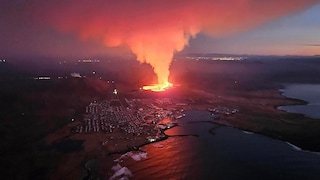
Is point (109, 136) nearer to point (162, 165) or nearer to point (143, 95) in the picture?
point (162, 165)

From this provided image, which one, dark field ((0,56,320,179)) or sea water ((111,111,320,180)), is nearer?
sea water ((111,111,320,180))

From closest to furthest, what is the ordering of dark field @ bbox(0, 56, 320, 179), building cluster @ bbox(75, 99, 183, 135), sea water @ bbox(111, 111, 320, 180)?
sea water @ bbox(111, 111, 320, 180) → dark field @ bbox(0, 56, 320, 179) → building cluster @ bbox(75, 99, 183, 135)

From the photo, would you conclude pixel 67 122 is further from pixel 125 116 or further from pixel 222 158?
pixel 222 158

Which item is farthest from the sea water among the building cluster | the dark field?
the building cluster

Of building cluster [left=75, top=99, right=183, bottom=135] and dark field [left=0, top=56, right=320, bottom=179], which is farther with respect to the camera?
building cluster [left=75, top=99, right=183, bottom=135]

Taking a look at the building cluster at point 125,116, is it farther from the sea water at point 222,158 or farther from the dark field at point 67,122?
the sea water at point 222,158

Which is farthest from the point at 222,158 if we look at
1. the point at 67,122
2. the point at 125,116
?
the point at 67,122

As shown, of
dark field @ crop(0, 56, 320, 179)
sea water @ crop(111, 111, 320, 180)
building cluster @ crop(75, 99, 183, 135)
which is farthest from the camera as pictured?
building cluster @ crop(75, 99, 183, 135)

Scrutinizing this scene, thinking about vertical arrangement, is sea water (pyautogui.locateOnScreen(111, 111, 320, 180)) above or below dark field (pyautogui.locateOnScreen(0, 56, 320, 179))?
below

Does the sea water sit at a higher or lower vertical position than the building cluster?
lower

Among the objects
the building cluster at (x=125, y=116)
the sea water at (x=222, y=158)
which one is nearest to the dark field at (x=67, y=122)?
the building cluster at (x=125, y=116)

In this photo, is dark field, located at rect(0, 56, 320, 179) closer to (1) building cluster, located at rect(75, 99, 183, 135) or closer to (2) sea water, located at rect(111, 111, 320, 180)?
(1) building cluster, located at rect(75, 99, 183, 135)
